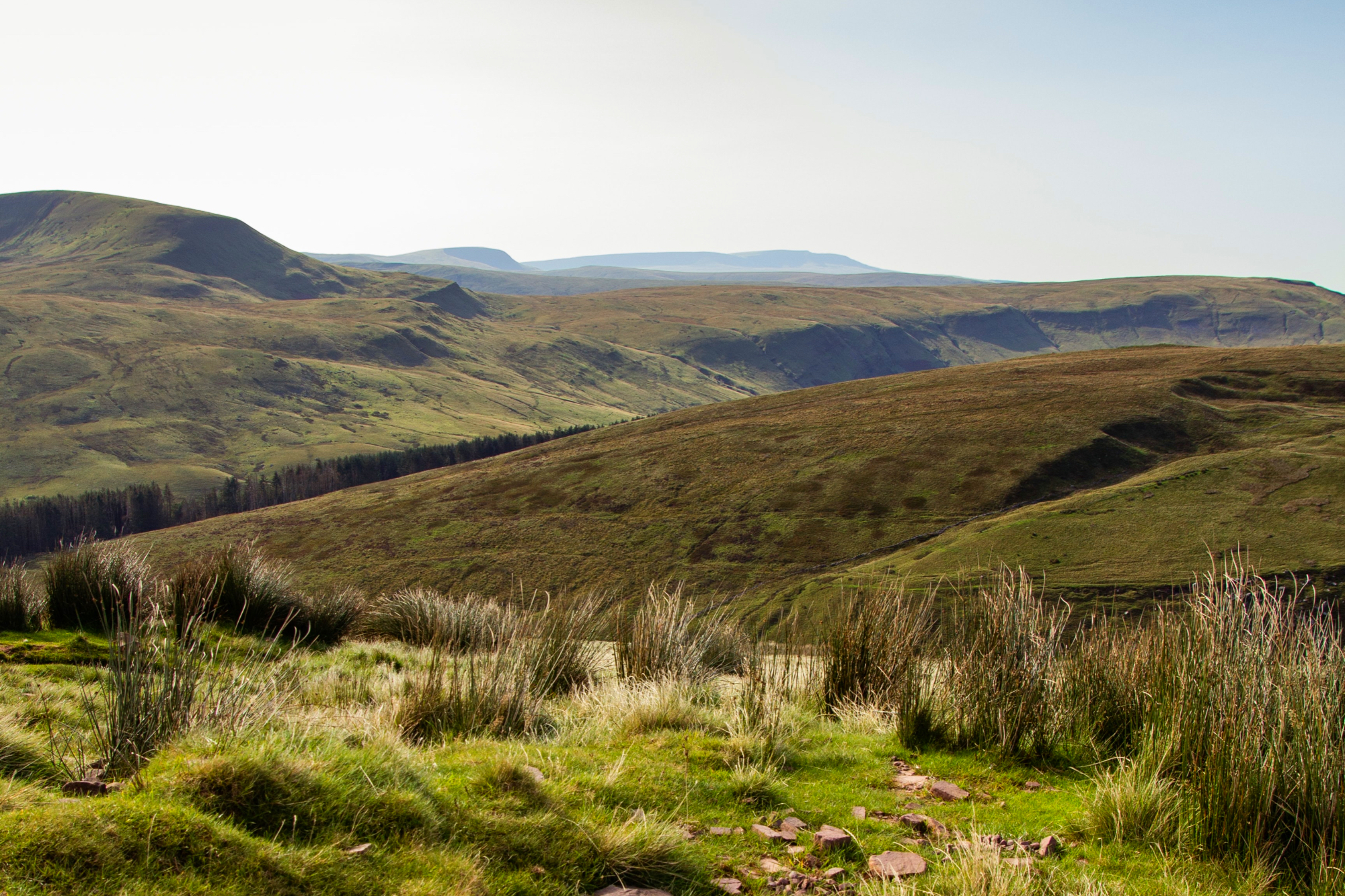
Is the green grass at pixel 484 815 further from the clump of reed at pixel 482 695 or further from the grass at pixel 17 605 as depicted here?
the grass at pixel 17 605

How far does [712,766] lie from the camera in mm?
6207

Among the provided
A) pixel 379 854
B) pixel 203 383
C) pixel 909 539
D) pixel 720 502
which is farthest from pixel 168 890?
pixel 203 383

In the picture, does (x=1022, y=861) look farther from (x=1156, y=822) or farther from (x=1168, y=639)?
(x=1168, y=639)

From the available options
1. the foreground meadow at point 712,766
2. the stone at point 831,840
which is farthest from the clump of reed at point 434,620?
the stone at point 831,840

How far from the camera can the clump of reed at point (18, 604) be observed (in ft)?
32.7

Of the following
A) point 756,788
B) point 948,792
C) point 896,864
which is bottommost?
point 948,792

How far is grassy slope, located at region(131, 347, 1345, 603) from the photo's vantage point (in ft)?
168

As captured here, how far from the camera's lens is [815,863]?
4758 millimetres

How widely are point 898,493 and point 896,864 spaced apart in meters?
60.4

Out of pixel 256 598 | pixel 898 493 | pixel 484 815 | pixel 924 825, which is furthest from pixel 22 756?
pixel 898 493

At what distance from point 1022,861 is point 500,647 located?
15.2 ft

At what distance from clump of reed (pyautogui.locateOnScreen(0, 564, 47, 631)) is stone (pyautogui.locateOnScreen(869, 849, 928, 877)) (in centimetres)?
1043

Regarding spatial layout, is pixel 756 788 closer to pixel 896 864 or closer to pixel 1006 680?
pixel 896 864

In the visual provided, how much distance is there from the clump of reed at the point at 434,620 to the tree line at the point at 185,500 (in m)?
91.0
